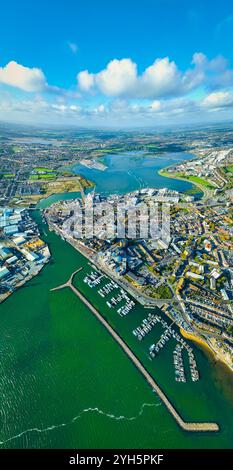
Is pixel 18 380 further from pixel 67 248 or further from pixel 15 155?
pixel 15 155

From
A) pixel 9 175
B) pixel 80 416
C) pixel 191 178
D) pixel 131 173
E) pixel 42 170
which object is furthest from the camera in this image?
pixel 131 173

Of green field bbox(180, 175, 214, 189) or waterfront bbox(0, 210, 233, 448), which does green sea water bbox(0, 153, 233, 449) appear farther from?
green field bbox(180, 175, 214, 189)

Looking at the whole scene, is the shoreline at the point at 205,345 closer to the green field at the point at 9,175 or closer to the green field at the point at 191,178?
the green field at the point at 191,178

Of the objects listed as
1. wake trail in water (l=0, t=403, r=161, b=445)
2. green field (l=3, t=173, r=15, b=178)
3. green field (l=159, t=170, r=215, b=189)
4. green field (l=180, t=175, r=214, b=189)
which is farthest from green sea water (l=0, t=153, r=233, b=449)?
green field (l=3, t=173, r=15, b=178)

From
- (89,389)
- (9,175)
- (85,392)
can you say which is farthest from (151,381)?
(9,175)

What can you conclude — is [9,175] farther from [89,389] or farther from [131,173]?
[89,389]

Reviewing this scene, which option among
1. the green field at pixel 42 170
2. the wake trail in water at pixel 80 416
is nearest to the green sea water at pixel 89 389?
the wake trail in water at pixel 80 416

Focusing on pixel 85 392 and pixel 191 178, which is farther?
pixel 191 178

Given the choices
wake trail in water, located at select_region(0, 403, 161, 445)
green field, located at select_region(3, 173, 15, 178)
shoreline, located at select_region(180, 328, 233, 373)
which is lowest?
wake trail in water, located at select_region(0, 403, 161, 445)

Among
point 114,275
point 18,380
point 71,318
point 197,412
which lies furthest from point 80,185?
point 197,412
